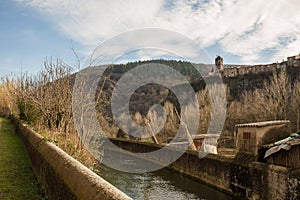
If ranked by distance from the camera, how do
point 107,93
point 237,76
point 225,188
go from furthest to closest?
point 237,76 → point 225,188 → point 107,93

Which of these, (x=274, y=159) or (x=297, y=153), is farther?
(x=274, y=159)

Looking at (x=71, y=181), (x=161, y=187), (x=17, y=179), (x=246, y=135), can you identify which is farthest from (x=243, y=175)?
(x=71, y=181)

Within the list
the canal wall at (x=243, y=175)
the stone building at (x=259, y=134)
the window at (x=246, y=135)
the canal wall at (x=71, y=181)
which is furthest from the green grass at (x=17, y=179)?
the window at (x=246, y=135)

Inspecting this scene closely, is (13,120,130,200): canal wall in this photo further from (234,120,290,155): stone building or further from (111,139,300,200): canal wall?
(234,120,290,155): stone building

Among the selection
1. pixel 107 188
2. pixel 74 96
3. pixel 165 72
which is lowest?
pixel 107 188

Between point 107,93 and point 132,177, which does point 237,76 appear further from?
point 107,93

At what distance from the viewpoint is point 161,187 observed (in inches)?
538

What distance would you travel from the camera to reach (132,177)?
1555 centimetres

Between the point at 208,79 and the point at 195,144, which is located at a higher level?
the point at 208,79

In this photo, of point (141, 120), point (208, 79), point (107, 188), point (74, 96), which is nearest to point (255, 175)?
point (74, 96)

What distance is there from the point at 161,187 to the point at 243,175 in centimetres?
396

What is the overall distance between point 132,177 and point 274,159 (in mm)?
7783

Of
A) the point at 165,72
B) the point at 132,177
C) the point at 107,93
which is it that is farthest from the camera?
the point at 165,72

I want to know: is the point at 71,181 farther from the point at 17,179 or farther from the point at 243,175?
the point at 243,175
